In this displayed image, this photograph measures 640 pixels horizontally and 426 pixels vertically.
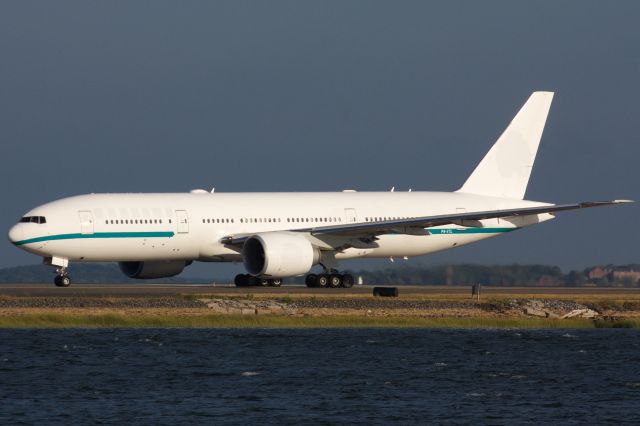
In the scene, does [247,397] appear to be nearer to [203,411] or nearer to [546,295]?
[203,411]

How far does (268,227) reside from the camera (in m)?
62.6

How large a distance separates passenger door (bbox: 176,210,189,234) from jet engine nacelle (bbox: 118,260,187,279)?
366 centimetres

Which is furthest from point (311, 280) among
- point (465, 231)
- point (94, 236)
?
point (94, 236)

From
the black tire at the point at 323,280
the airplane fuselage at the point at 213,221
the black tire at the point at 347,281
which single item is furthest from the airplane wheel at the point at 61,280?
the black tire at the point at 347,281

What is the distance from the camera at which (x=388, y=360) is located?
137 ft

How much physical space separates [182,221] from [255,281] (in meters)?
4.83

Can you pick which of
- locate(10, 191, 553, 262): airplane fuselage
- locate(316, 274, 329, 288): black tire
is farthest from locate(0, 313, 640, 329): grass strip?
locate(316, 274, 329, 288): black tire

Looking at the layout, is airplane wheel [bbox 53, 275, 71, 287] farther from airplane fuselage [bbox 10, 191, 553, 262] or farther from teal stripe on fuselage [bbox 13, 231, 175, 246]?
teal stripe on fuselage [bbox 13, 231, 175, 246]

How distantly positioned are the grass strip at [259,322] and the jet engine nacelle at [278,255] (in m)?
7.83

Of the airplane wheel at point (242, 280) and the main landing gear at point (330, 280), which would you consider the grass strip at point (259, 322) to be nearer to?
the main landing gear at point (330, 280)

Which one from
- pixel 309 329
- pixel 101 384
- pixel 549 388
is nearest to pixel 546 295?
pixel 309 329

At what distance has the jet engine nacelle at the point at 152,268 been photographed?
63.5 meters

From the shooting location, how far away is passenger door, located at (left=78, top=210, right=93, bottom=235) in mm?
58344

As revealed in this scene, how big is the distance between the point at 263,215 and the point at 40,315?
16.2m
